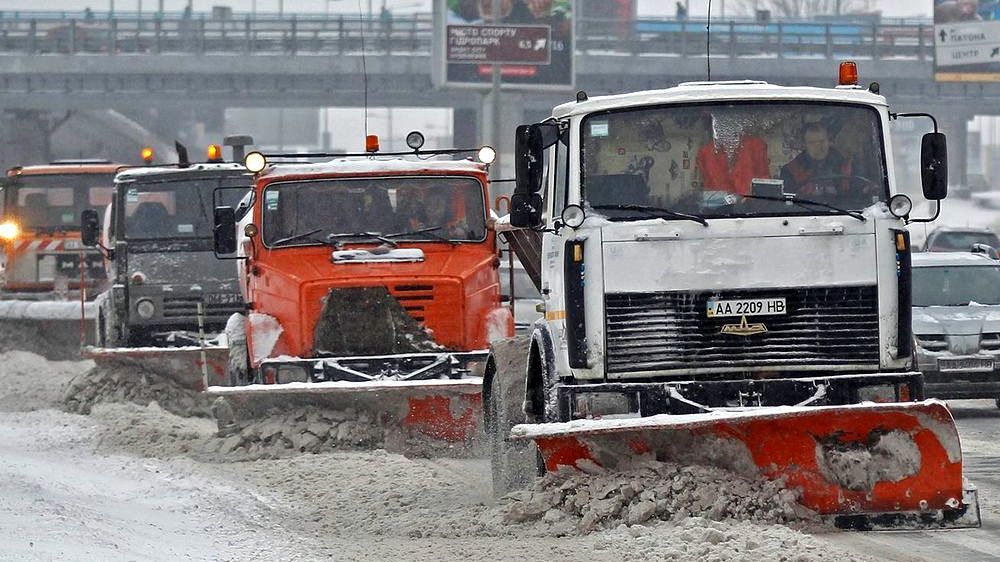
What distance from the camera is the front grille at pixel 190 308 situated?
17484 mm

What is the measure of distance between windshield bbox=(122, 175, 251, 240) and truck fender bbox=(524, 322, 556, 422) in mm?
8421

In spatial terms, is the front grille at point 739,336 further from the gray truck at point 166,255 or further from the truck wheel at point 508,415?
the gray truck at point 166,255

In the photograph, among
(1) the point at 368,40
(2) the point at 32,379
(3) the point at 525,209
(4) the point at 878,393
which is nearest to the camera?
(4) the point at 878,393

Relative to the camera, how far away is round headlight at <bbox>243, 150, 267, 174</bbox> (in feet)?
44.3

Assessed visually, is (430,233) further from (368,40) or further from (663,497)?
(368,40)

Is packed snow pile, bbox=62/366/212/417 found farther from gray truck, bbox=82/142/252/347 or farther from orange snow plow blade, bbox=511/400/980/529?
orange snow plow blade, bbox=511/400/980/529

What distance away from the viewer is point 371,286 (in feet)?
44.4

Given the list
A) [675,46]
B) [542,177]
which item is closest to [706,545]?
[542,177]

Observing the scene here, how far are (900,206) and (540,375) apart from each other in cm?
210

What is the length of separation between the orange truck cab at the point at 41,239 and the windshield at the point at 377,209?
9533mm

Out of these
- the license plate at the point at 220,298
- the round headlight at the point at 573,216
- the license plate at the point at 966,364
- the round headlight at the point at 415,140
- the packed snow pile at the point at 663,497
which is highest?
the round headlight at the point at 415,140

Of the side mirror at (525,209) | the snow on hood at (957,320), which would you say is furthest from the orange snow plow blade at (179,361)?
the side mirror at (525,209)

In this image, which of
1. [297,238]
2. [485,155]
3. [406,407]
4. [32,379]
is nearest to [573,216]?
[406,407]

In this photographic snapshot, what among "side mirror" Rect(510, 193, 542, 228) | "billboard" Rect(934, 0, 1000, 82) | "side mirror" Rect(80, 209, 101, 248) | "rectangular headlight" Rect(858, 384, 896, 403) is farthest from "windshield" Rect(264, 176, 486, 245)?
"billboard" Rect(934, 0, 1000, 82)
